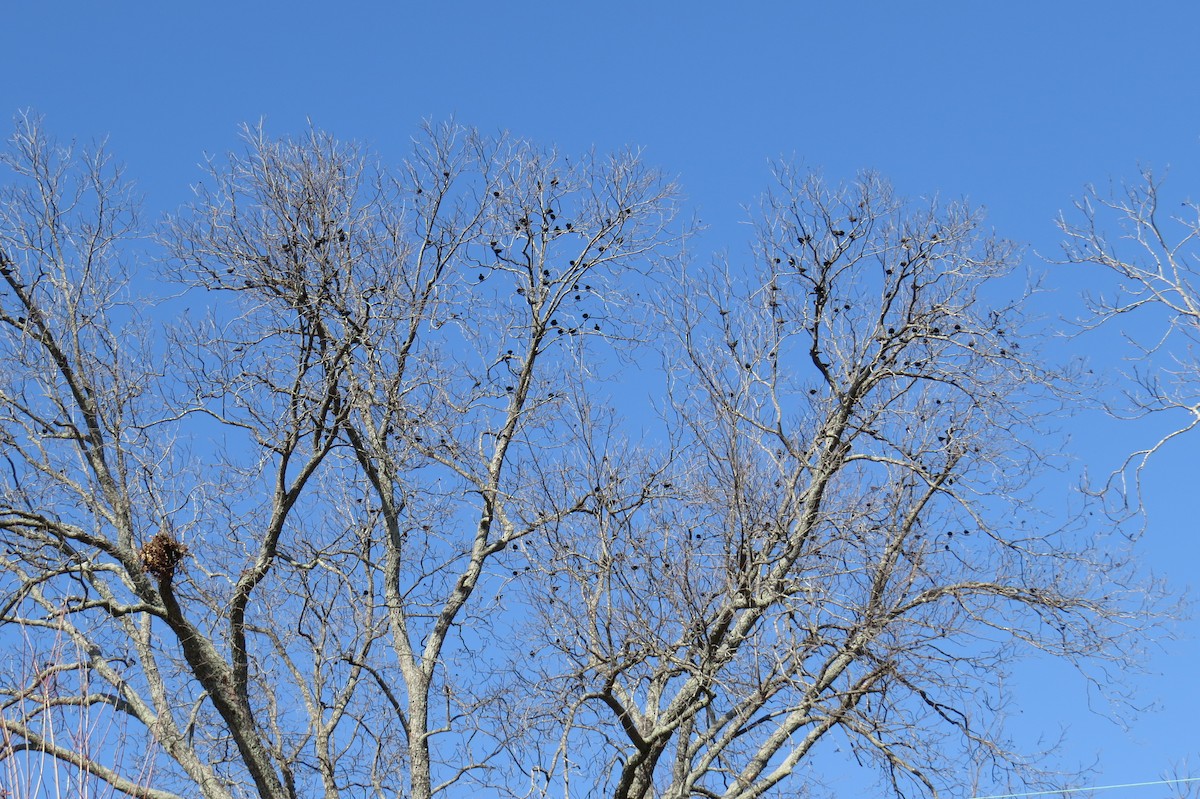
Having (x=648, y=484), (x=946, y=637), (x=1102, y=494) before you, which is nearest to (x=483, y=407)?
(x=648, y=484)

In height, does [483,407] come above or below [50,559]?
above

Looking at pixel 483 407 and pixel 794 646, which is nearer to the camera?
pixel 794 646

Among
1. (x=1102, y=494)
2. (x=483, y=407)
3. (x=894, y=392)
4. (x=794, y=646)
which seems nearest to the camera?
(x=1102, y=494)

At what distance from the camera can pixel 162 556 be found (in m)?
9.30

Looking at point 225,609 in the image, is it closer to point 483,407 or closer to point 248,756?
point 248,756

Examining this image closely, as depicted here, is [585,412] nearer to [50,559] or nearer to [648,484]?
[648,484]

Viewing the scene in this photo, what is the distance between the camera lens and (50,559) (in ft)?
31.8

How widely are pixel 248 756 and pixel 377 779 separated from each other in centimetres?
188

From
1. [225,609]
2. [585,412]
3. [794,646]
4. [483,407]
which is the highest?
[483,407]

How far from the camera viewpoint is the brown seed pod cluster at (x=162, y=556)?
9.29 meters

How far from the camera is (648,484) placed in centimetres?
1040

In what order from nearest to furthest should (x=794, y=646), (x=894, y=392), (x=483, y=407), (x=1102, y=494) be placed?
(x=1102, y=494)
(x=794, y=646)
(x=894, y=392)
(x=483, y=407)

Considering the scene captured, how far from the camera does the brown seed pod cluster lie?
9289 millimetres

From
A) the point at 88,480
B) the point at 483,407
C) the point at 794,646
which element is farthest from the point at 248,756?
the point at 794,646
